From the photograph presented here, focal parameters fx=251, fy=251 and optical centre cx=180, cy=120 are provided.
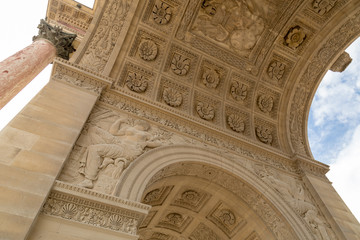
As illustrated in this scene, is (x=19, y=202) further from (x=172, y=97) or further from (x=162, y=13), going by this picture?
(x=162, y=13)

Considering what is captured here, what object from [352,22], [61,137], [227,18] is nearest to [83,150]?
[61,137]

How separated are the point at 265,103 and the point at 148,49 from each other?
195 inches

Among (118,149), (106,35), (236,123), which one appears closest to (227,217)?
(236,123)

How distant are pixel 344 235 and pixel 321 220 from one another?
0.60 meters

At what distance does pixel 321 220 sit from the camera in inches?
266

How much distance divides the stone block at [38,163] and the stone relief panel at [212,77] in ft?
20.0

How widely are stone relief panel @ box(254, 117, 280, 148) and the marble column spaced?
6958 mm

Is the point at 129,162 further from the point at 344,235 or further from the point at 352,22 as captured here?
the point at 352,22

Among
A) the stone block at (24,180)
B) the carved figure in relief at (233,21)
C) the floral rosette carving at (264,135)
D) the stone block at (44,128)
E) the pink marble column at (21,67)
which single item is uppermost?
the carved figure in relief at (233,21)

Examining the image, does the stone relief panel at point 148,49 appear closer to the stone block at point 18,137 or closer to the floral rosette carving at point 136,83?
the floral rosette carving at point 136,83

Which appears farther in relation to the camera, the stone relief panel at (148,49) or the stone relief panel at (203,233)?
the stone relief panel at (148,49)

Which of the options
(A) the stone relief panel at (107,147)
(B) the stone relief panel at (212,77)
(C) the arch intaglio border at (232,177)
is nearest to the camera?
(A) the stone relief panel at (107,147)

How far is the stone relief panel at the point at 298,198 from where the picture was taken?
6.44 m

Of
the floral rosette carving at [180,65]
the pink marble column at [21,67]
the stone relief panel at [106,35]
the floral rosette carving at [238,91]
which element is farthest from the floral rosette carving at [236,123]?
the pink marble column at [21,67]
